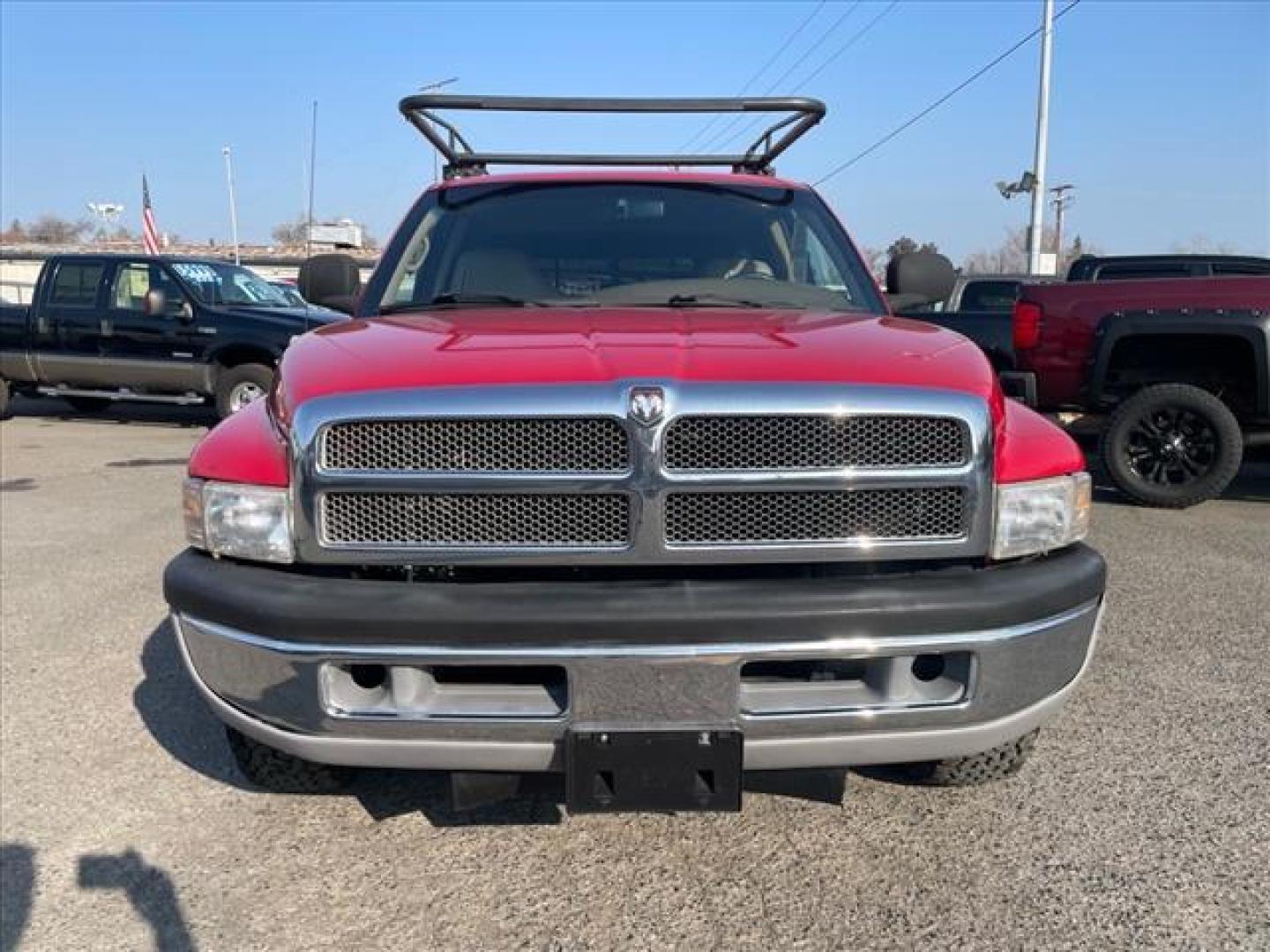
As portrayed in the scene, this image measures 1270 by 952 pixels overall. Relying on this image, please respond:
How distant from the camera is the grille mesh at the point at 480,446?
226 cm

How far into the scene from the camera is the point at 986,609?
2244 mm

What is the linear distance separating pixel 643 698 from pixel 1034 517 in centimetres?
102

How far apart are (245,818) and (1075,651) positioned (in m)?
2.33

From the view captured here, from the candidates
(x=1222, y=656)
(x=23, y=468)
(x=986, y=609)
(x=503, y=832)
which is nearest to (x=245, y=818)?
(x=503, y=832)

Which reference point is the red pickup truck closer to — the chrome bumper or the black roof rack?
the chrome bumper

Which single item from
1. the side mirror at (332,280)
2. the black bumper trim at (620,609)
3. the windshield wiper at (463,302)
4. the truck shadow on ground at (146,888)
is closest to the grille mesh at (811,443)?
the black bumper trim at (620,609)

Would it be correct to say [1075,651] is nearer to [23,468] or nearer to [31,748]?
[31,748]

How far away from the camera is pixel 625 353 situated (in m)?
2.42

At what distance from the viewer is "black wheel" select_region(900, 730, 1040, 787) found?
9.61 feet

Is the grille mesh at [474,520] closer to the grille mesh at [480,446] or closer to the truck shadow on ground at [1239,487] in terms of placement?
the grille mesh at [480,446]

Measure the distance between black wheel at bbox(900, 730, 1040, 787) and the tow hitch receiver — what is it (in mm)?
989

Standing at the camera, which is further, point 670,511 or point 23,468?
point 23,468

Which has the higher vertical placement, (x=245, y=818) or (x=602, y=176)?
(x=602, y=176)

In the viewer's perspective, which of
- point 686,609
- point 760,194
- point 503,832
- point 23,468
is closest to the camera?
point 686,609
